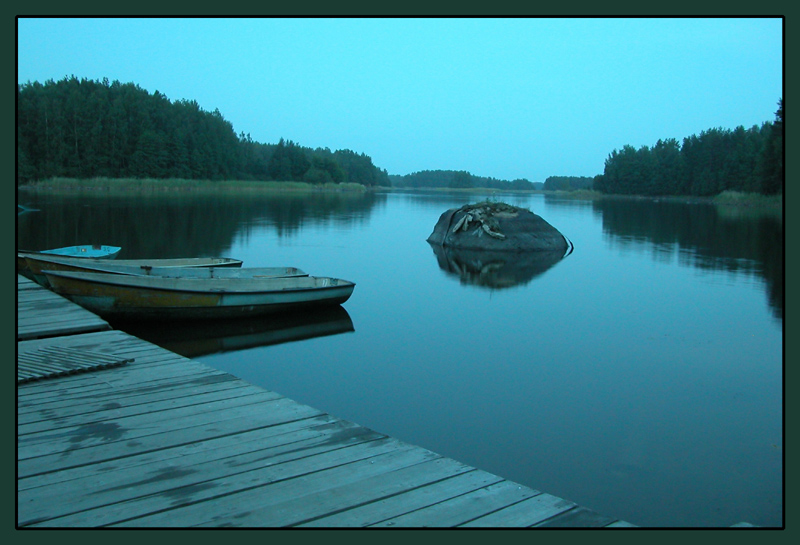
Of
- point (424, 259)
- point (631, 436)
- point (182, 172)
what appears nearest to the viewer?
→ point (631, 436)

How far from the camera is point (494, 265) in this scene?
19.8m

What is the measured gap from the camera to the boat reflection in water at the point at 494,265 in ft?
55.2

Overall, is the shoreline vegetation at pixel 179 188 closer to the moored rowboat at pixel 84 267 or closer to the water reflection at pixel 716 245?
the water reflection at pixel 716 245

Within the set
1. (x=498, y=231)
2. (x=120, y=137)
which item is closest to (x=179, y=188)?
(x=120, y=137)

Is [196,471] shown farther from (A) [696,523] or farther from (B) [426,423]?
(A) [696,523]

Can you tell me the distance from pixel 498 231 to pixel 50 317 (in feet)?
56.4

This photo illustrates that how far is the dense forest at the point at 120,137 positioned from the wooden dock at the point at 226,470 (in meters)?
47.9

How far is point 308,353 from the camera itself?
930cm

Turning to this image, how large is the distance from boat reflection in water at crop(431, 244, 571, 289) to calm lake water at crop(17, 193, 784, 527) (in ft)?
0.53

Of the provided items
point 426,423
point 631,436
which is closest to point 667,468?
point 631,436

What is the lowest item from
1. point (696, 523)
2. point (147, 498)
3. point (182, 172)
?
point (696, 523)

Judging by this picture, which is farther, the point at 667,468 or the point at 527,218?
the point at 527,218

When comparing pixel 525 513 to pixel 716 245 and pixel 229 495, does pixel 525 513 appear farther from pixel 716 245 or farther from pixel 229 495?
pixel 716 245

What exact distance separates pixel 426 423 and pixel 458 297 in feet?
25.6
